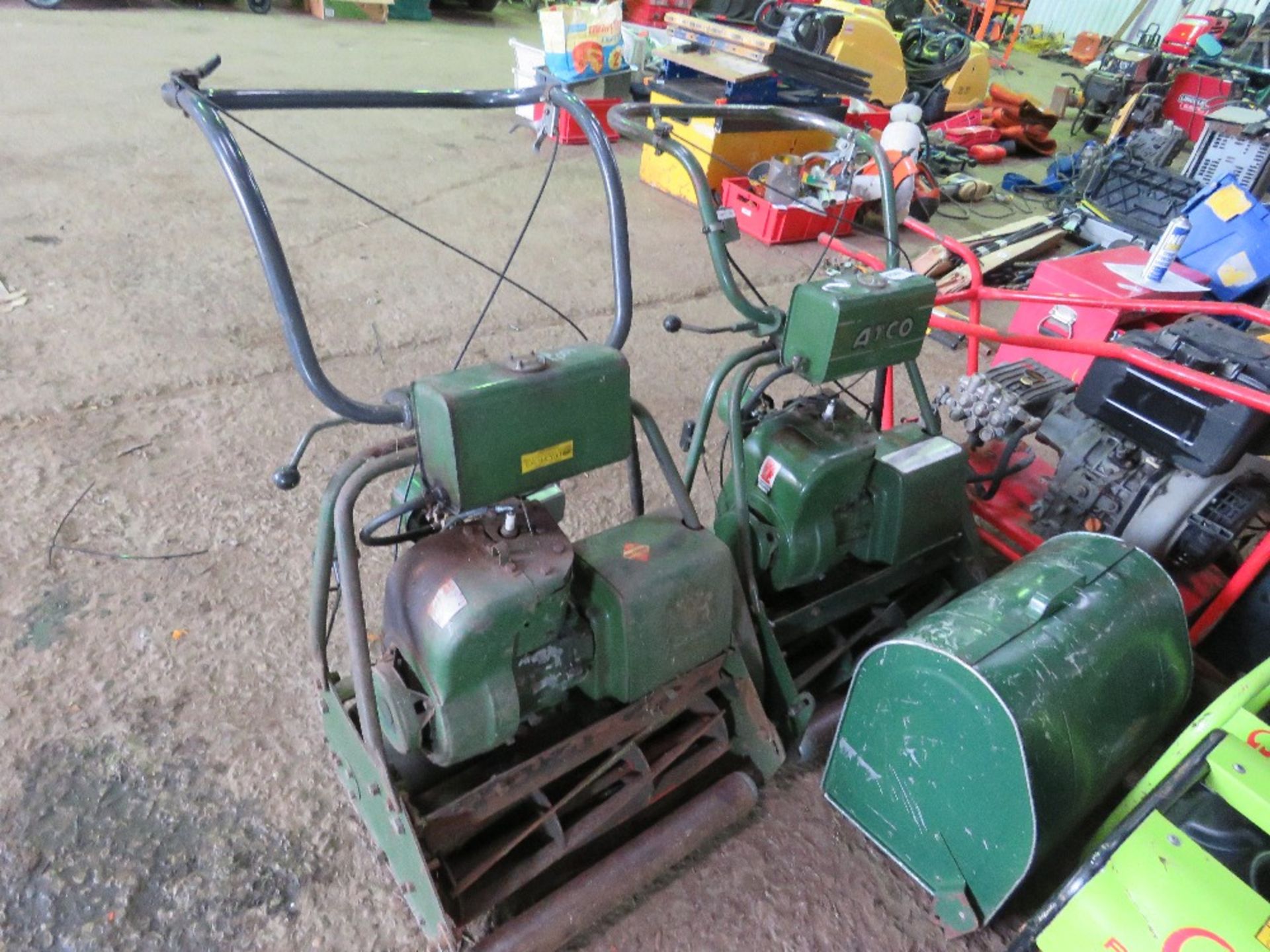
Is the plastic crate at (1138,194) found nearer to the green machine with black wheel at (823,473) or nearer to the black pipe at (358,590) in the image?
the green machine with black wheel at (823,473)

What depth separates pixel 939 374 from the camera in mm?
3410

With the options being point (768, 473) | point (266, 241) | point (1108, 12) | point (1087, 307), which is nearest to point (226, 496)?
point (266, 241)

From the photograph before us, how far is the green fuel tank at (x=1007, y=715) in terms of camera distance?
51.6 inches

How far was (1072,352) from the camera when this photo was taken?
6.29 ft

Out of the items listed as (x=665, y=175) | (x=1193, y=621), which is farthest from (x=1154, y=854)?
(x=665, y=175)

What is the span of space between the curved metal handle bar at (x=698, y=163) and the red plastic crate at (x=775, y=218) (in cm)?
Result: 251

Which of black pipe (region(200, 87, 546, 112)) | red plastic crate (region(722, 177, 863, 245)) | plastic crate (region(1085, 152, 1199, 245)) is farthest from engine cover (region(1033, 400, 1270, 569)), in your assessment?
plastic crate (region(1085, 152, 1199, 245))

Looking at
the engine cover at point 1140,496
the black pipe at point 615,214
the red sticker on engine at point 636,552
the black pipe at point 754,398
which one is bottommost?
the engine cover at point 1140,496

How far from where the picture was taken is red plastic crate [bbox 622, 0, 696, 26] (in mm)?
9039

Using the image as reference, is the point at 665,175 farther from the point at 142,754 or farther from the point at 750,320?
the point at 142,754

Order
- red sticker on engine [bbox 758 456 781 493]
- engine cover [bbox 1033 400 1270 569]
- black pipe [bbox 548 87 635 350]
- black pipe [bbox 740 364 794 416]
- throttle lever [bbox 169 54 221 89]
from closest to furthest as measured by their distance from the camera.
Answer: throttle lever [bbox 169 54 221 89]
black pipe [bbox 548 87 635 350]
red sticker on engine [bbox 758 456 781 493]
black pipe [bbox 740 364 794 416]
engine cover [bbox 1033 400 1270 569]

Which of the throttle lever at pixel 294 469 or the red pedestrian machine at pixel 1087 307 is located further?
the red pedestrian machine at pixel 1087 307

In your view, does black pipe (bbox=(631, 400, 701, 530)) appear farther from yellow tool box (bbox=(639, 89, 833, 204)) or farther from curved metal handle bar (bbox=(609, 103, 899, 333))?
yellow tool box (bbox=(639, 89, 833, 204))

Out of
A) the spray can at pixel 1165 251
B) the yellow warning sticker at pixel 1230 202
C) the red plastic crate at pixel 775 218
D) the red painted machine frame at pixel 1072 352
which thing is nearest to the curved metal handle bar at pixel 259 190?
the red painted machine frame at pixel 1072 352
